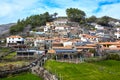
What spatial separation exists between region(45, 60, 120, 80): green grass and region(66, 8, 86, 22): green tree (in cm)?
7171

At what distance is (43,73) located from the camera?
50.9 m

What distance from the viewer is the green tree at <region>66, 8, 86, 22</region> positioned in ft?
438

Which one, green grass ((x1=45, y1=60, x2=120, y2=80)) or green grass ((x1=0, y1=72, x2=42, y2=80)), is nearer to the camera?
green grass ((x1=45, y1=60, x2=120, y2=80))

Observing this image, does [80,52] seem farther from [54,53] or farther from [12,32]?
[12,32]

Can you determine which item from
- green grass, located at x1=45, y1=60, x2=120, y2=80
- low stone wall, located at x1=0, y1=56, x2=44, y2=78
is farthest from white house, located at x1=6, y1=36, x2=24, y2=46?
low stone wall, located at x1=0, y1=56, x2=44, y2=78

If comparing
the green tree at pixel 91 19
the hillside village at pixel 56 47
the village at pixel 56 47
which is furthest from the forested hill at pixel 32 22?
the green tree at pixel 91 19

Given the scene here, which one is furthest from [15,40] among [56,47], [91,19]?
[91,19]

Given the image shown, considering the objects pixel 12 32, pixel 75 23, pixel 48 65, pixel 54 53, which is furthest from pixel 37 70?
pixel 75 23

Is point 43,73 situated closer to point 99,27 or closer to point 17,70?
point 17,70

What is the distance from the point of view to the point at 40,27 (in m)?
126

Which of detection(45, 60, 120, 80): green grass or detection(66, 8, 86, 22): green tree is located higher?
detection(66, 8, 86, 22): green tree

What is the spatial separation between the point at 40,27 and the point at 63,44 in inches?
1398

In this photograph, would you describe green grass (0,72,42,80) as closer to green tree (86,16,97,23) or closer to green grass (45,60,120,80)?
green grass (45,60,120,80)

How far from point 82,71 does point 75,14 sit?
8211cm
